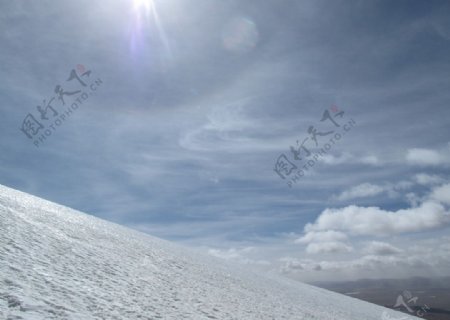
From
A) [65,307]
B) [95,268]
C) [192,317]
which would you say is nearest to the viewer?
[65,307]

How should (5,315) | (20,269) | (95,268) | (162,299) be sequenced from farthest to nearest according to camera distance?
1. (95,268)
2. (162,299)
3. (20,269)
4. (5,315)

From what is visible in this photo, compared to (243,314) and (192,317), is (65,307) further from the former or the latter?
(243,314)

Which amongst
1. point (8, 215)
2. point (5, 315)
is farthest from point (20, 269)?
point (8, 215)

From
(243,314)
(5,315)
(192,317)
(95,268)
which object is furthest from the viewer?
(243,314)

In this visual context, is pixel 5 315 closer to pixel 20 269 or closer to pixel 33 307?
pixel 33 307

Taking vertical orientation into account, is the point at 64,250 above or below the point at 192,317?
above

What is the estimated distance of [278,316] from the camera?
22.6 feet

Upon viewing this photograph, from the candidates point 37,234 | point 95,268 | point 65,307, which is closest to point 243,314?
point 95,268

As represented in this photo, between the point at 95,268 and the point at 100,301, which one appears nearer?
the point at 100,301

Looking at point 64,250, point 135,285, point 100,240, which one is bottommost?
point 135,285

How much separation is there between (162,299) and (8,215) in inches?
155

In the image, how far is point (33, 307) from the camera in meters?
3.05

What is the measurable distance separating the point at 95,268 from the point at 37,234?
162 centimetres

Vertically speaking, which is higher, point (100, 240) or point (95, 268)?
point (100, 240)
